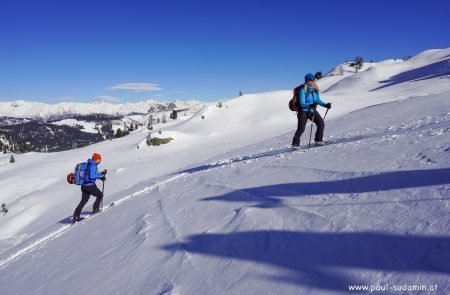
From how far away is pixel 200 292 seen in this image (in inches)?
177

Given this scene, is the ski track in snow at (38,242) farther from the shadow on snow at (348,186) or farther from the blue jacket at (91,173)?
the shadow on snow at (348,186)

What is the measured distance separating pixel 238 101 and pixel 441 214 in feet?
119

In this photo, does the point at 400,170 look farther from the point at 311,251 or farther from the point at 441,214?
the point at 311,251

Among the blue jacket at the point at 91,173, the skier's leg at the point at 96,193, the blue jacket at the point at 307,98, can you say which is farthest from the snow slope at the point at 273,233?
the blue jacket at the point at 307,98

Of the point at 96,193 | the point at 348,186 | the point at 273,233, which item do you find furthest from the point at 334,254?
the point at 96,193

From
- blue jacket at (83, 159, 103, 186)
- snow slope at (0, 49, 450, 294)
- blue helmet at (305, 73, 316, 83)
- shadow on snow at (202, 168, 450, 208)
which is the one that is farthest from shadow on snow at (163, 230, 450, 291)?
blue jacket at (83, 159, 103, 186)

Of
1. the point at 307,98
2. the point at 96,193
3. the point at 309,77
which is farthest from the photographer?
the point at 96,193

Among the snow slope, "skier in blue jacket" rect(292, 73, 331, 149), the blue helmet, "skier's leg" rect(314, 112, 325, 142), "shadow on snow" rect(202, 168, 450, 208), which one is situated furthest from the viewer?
"skier's leg" rect(314, 112, 325, 142)

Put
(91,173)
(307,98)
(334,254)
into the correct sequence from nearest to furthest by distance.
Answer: (334,254) < (307,98) < (91,173)

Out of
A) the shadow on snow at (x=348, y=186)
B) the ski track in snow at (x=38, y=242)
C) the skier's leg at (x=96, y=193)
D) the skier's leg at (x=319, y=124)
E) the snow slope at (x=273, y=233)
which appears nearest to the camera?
the snow slope at (x=273, y=233)

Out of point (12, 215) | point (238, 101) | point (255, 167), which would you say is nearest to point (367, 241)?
point (255, 167)

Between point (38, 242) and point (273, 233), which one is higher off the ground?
point (273, 233)

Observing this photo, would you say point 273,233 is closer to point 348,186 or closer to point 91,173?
point 348,186

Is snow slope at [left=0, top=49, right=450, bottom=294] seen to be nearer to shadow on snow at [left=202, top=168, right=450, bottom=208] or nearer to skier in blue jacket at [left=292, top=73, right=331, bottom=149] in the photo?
shadow on snow at [left=202, top=168, right=450, bottom=208]
